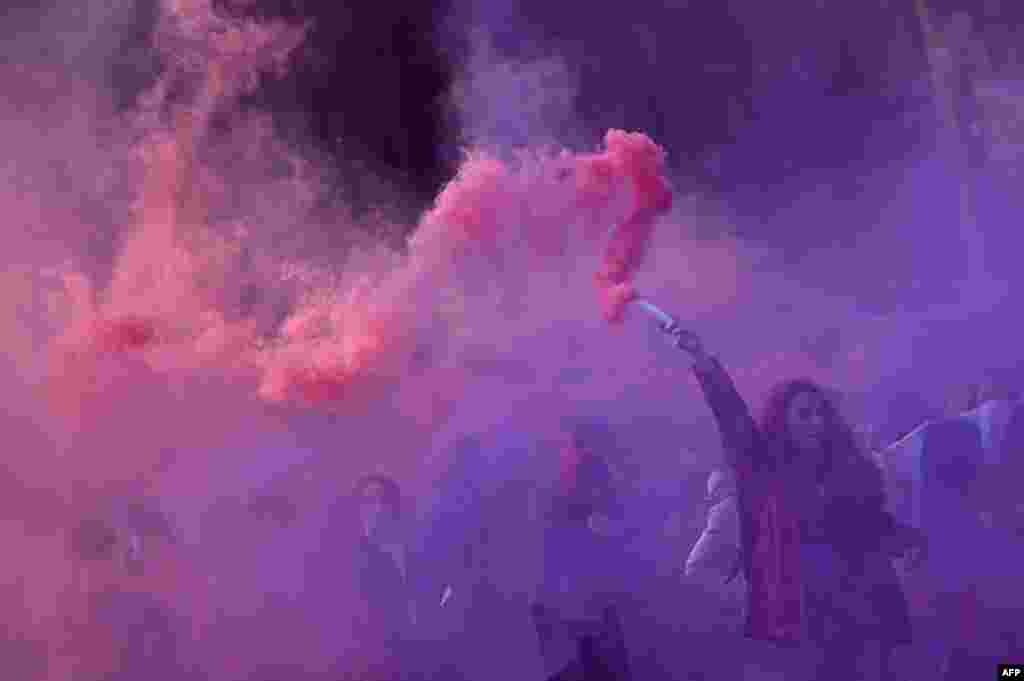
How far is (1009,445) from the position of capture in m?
6.36

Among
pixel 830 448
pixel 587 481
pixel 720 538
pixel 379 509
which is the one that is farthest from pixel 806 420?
pixel 379 509

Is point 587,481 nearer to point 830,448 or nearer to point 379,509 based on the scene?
point 379,509

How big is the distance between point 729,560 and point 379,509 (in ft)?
5.74

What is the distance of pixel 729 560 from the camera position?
6469mm

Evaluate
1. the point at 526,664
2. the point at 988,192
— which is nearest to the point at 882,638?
the point at 526,664

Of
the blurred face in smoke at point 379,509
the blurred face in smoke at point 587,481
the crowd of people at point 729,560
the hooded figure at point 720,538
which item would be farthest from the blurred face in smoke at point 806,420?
the blurred face in smoke at point 379,509

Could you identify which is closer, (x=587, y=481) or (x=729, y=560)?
(x=729, y=560)

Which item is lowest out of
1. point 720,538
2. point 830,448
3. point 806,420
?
point 720,538

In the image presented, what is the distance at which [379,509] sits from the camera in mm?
6660

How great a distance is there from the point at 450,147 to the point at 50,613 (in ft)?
10.2

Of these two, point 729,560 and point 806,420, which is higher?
point 806,420

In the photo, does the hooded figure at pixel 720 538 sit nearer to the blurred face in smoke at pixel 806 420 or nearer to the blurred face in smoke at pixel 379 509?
the blurred face in smoke at pixel 806 420

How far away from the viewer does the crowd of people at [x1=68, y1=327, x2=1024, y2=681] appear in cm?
633

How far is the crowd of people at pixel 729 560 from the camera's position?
249 inches
